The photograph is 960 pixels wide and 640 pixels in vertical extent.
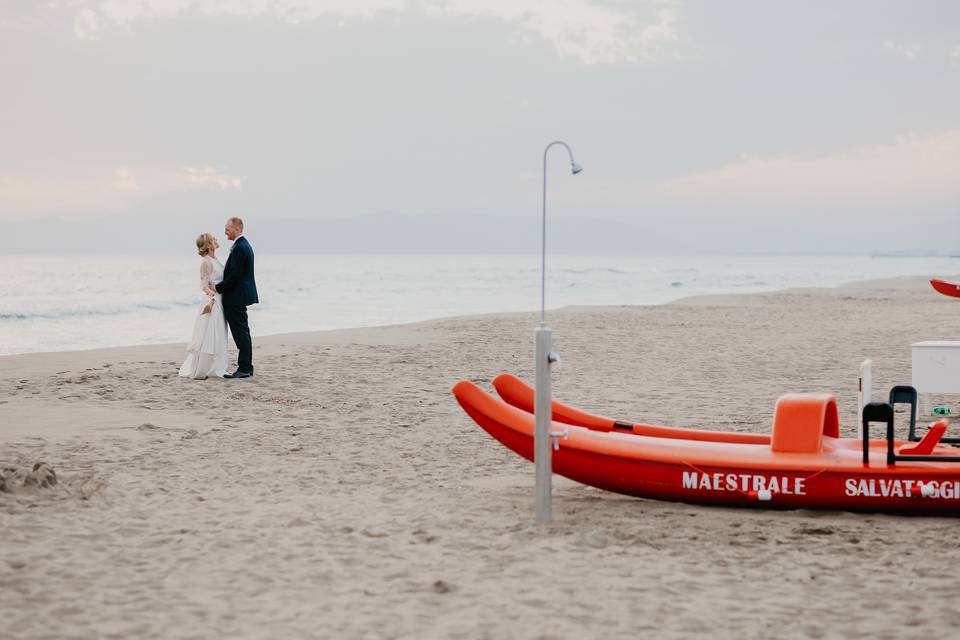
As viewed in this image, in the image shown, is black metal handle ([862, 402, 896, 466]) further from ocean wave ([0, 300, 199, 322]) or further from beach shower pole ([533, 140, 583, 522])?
ocean wave ([0, 300, 199, 322])

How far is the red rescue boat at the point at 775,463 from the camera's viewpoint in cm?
525

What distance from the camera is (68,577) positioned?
436 centimetres

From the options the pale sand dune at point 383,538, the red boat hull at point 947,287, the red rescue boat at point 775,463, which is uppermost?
the red boat hull at point 947,287

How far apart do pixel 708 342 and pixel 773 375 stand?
4053 millimetres

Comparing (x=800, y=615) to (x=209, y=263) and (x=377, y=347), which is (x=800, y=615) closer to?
(x=209, y=263)

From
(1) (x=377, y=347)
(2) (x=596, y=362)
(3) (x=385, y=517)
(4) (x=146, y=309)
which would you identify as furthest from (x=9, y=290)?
(3) (x=385, y=517)

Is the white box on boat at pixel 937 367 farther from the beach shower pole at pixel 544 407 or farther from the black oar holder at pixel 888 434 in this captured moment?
the beach shower pole at pixel 544 407

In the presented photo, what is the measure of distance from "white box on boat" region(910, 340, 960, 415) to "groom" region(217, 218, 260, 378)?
6.61 metres

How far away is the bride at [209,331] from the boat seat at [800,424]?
7.00 m

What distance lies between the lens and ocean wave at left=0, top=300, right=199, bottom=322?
26812 mm

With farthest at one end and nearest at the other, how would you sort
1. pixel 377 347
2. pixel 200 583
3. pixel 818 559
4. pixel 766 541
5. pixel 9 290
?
pixel 9 290 → pixel 377 347 → pixel 766 541 → pixel 818 559 → pixel 200 583

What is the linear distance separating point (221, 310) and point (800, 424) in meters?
7.22

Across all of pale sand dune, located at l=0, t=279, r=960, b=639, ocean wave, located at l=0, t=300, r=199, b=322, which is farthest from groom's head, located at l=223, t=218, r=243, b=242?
ocean wave, located at l=0, t=300, r=199, b=322

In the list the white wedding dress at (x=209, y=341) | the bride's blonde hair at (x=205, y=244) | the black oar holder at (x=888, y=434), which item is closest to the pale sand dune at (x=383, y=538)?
the black oar holder at (x=888, y=434)
